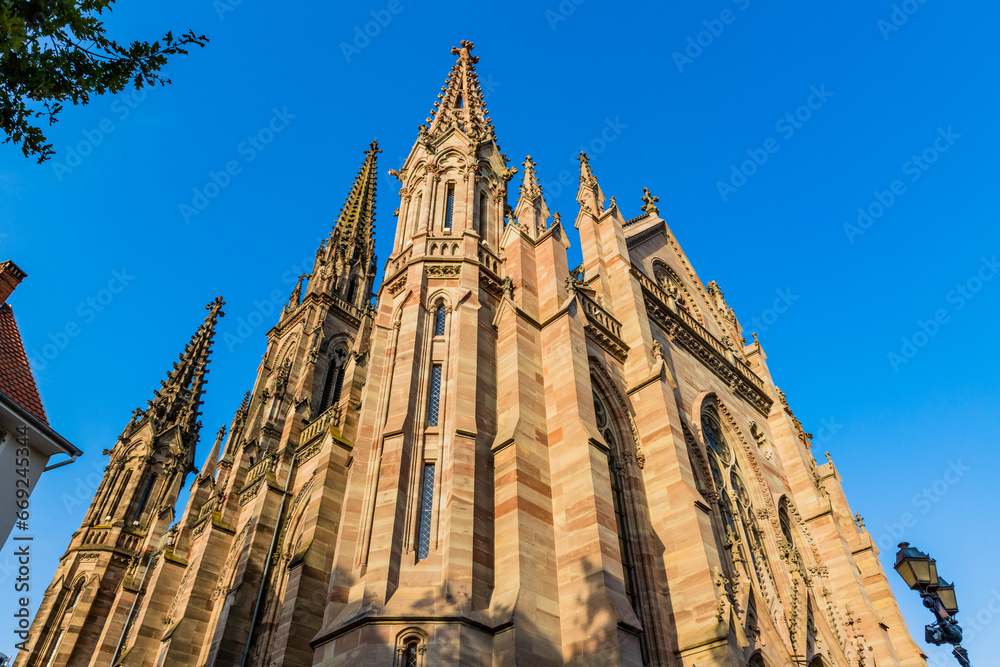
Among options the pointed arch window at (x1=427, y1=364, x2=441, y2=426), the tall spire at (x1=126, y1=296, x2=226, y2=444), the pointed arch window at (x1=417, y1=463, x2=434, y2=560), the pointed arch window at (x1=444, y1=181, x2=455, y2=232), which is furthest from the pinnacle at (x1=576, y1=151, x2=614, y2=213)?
the tall spire at (x1=126, y1=296, x2=226, y2=444)

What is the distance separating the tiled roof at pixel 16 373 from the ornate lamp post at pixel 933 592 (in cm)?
1398

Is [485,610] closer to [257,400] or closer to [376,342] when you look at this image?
[376,342]

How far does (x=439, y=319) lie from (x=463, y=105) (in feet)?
38.1

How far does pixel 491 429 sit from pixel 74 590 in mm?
26432

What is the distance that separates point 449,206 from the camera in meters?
19.4

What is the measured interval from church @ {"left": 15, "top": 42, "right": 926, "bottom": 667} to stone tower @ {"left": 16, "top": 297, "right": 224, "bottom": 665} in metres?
0.16

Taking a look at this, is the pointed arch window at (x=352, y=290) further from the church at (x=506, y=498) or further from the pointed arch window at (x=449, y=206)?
the pointed arch window at (x=449, y=206)

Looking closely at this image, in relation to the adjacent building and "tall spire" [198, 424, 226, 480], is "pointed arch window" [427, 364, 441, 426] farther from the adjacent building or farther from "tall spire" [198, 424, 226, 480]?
"tall spire" [198, 424, 226, 480]

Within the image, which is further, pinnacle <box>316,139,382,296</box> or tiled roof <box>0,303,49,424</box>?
pinnacle <box>316,139,382,296</box>

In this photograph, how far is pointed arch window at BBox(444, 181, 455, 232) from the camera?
62.0 ft

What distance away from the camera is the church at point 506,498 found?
11133 mm

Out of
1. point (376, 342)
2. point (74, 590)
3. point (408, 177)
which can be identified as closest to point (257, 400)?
point (74, 590)

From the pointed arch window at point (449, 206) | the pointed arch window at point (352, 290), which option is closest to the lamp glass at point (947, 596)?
the pointed arch window at point (449, 206)

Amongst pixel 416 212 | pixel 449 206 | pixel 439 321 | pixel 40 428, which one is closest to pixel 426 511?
pixel 439 321
